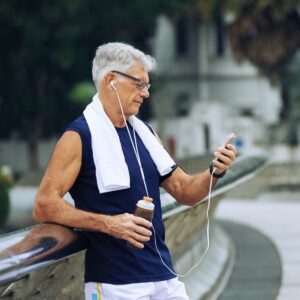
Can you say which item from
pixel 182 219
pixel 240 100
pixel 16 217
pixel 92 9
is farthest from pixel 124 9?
pixel 182 219

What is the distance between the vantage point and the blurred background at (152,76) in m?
29.1

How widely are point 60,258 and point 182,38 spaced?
4009 centimetres

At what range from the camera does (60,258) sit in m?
3.71

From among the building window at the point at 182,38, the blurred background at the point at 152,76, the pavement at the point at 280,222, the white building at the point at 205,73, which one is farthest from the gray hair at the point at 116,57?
the building window at the point at 182,38

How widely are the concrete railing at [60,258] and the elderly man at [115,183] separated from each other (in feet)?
0.32

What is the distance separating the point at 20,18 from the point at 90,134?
25708 mm

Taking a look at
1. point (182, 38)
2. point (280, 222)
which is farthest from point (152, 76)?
point (280, 222)

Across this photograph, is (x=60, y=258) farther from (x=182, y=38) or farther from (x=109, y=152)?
(x=182, y=38)

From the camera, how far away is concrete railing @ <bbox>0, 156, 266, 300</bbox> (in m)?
3.43

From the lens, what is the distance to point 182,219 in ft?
23.0

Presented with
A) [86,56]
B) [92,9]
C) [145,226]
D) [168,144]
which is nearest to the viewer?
[145,226]

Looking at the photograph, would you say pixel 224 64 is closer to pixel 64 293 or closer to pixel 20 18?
pixel 20 18

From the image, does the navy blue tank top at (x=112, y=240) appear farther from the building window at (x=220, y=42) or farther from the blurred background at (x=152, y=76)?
the building window at (x=220, y=42)

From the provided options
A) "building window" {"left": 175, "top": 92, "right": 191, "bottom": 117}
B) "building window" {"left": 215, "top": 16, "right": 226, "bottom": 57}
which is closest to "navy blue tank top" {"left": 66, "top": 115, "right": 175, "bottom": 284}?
"building window" {"left": 175, "top": 92, "right": 191, "bottom": 117}
